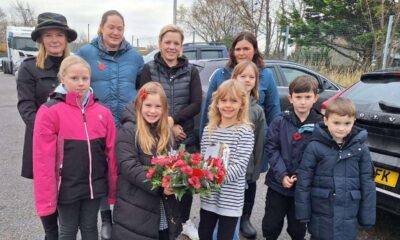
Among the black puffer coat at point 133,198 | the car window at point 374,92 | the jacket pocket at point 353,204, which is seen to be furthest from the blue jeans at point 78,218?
the car window at point 374,92

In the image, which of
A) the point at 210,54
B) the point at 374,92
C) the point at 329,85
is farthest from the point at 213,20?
the point at 374,92

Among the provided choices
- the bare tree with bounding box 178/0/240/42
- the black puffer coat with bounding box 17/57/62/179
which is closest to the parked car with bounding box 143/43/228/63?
the black puffer coat with bounding box 17/57/62/179

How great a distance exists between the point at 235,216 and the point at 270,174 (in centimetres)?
48

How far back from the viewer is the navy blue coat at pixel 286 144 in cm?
274

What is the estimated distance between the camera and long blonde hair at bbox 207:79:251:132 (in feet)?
8.74

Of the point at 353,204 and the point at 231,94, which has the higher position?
the point at 231,94

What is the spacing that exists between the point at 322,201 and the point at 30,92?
2.27 m

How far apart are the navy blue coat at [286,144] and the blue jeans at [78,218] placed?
4.47ft

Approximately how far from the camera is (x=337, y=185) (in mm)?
2494

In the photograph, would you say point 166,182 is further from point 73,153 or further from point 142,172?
point 73,153

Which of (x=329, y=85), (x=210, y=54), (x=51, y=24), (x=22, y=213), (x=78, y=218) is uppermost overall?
(x=210, y=54)

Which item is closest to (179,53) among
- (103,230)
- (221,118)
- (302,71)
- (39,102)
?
(221,118)

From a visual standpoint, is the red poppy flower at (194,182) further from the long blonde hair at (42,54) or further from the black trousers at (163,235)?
the long blonde hair at (42,54)

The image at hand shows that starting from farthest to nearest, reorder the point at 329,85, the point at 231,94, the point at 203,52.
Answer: the point at 203,52 < the point at 329,85 < the point at 231,94
